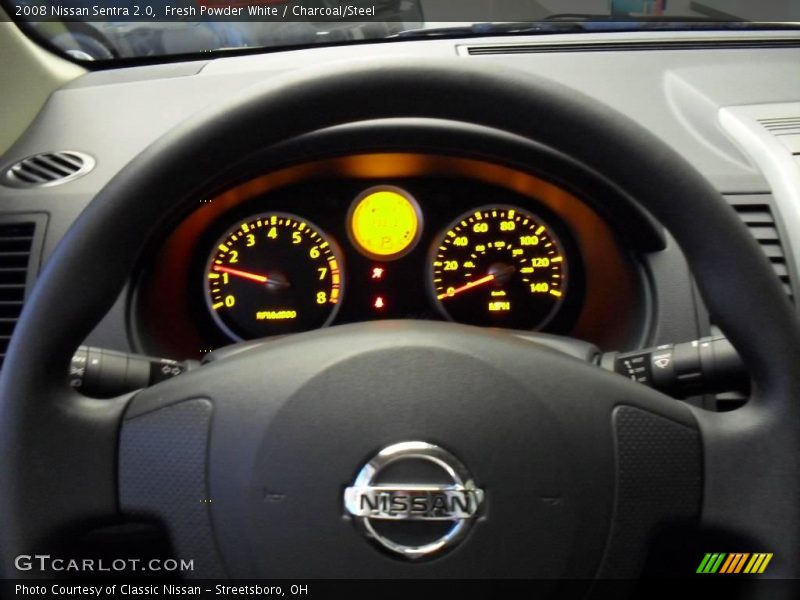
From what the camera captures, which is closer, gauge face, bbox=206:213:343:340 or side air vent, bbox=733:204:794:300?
side air vent, bbox=733:204:794:300

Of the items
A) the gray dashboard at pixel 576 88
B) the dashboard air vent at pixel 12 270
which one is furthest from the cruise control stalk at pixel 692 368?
the dashboard air vent at pixel 12 270

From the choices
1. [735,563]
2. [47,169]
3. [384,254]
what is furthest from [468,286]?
[735,563]

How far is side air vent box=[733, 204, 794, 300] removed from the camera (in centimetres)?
157

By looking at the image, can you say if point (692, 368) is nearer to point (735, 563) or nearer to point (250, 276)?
point (735, 563)

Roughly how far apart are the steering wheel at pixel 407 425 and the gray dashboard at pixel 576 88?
630 millimetres

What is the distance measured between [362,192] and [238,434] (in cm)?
112

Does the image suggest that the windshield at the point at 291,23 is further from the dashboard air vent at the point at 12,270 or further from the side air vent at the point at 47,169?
the dashboard air vent at the point at 12,270

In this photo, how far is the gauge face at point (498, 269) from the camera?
6.41ft

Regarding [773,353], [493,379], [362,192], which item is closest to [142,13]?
[362,192]

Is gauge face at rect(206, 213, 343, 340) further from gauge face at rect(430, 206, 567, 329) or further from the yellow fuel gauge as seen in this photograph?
gauge face at rect(430, 206, 567, 329)

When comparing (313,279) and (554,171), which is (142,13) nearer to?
(313,279)

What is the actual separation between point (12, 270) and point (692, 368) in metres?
1.11

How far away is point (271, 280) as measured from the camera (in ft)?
6.42

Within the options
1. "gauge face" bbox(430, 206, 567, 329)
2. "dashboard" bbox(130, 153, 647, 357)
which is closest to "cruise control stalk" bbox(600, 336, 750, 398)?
"dashboard" bbox(130, 153, 647, 357)
